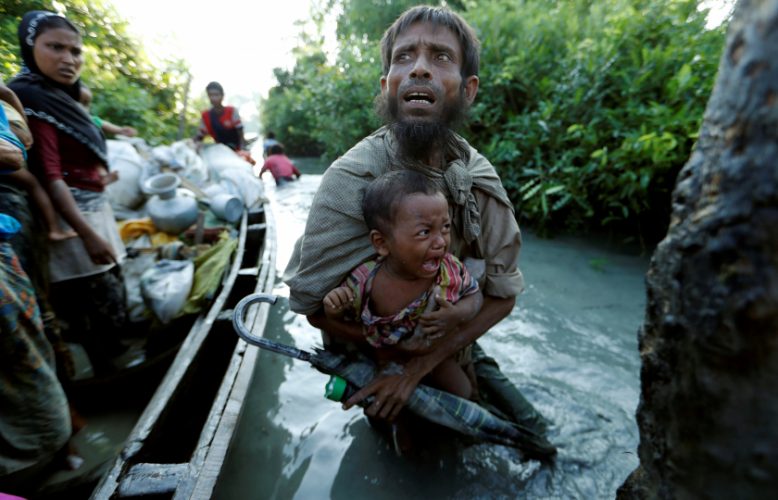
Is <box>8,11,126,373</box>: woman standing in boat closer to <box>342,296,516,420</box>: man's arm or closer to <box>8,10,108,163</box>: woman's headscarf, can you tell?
<box>8,10,108,163</box>: woman's headscarf

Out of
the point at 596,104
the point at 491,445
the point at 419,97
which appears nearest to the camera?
the point at 419,97

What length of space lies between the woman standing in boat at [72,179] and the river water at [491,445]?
1.10m

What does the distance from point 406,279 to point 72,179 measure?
210 centimetres

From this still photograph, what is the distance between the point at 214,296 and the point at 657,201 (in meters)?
5.19

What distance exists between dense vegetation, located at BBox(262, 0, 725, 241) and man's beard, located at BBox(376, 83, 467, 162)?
2.99 metres

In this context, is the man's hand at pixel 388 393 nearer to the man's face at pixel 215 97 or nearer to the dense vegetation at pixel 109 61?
the dense vegetation at pixel 109 61

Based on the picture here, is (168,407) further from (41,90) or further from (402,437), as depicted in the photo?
(41,90)

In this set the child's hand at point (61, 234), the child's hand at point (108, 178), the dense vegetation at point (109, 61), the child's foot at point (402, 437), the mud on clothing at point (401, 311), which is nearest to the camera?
the mud on clothing at point (401, 311)

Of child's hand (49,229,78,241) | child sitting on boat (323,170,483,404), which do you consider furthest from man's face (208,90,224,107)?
child sitting on boat (323,170,483,404)

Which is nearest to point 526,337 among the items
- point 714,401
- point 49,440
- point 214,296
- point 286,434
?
point 286,434

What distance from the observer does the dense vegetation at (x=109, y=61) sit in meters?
3.63

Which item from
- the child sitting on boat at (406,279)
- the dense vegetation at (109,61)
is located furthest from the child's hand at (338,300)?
the dense vegetation at (109,61)

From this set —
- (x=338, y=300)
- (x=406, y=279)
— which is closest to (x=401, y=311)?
(x=406, y=279)

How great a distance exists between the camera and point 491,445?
2.13m
